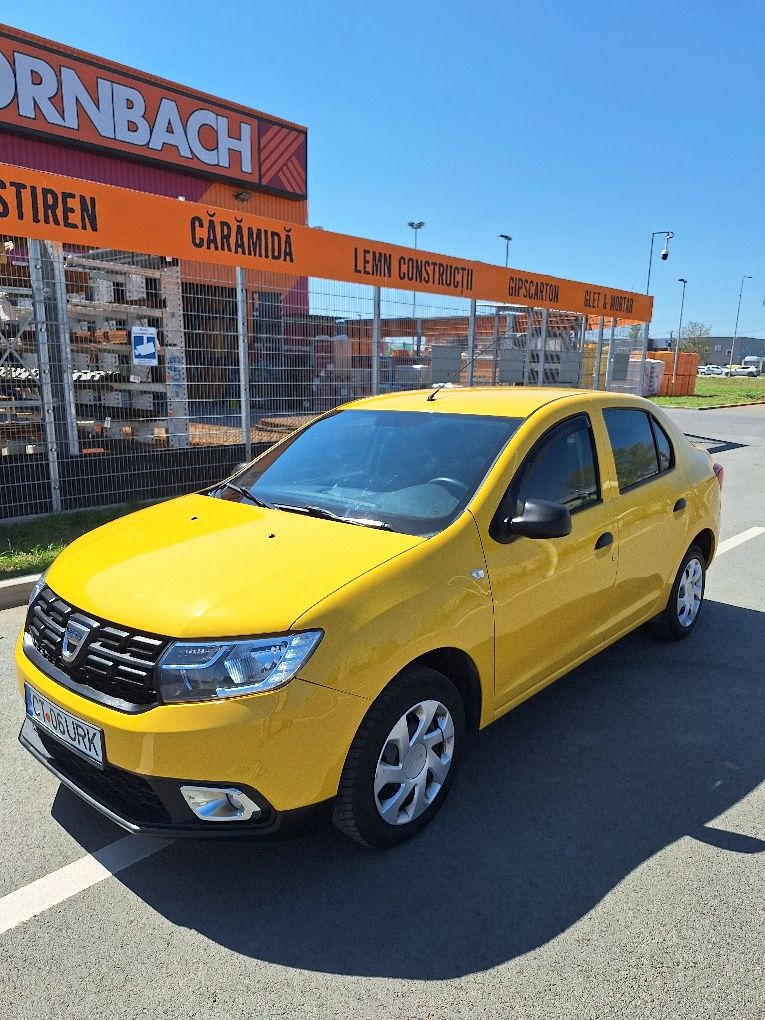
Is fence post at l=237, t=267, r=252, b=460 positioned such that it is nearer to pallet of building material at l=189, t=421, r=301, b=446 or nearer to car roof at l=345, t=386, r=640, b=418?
pallet of building material at l=189, t=421, r=301, b=446

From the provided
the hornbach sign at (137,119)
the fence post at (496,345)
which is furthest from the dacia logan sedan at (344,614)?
the hornbach sign at (137,119)

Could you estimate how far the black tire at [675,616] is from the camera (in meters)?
4.45

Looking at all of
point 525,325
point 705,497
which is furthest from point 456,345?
point 705,497

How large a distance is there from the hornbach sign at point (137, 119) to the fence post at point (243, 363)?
1074 cm

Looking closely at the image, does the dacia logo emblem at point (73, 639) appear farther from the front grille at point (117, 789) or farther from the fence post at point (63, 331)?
the fence post at point (63, 331)

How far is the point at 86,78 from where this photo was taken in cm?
1628

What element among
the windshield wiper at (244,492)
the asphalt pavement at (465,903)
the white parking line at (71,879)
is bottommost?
the white parking line at (71,879)

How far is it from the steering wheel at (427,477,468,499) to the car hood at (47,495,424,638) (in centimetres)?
37

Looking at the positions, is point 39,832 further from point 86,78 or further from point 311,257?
point 86,78

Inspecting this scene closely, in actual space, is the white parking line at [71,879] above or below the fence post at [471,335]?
below

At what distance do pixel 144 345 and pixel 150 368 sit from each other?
0.60 meters

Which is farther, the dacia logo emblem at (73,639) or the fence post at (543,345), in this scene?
the fence post at (543,345)

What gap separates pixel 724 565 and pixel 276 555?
5125 millimetres

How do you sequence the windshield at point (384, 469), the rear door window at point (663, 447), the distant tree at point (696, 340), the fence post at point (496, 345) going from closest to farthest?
the windshield at point (384, 469)
the rear door window at point (663, 447)
the fence post at point (496, 345)
the distant tree at point (696, 340)
